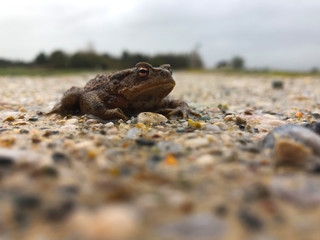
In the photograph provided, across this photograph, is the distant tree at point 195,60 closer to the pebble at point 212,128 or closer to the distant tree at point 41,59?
the distant tree at point 41,59

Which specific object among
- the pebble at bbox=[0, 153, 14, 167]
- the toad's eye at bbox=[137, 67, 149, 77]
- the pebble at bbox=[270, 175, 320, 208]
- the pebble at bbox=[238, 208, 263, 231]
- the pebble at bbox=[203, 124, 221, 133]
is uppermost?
the toad's eye at bbox=[137, 67, 149, 77]

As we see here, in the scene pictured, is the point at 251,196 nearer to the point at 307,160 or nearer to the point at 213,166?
the point at 213,166

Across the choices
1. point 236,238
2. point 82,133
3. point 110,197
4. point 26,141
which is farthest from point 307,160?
point 26,141

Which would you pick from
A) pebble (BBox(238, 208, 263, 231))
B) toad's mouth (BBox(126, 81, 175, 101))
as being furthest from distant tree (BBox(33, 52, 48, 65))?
pebble (BBox(238, 208, 263, 231))

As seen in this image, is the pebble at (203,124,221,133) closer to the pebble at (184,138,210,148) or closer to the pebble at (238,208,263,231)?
the pebble at (184,138,210,148)

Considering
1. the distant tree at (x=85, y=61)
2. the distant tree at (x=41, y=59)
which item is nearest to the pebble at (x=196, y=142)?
the distant tree at (x=85, y=61)

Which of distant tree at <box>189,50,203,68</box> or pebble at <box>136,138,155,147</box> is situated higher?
distant tree at <box>189,50,203,68</box>
